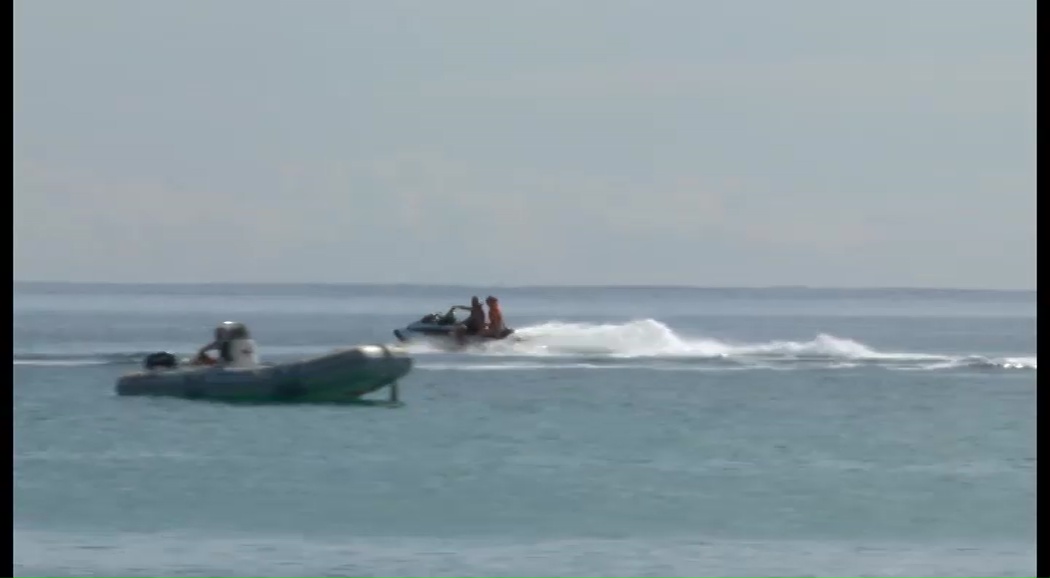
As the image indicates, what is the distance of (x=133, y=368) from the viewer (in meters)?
34.9

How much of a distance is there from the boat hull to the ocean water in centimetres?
35

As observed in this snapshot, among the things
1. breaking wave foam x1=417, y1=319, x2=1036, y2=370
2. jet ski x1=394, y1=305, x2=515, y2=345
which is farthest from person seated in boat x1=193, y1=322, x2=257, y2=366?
breaking wave foam x1=417, y1=319, x2=1036, y2=370

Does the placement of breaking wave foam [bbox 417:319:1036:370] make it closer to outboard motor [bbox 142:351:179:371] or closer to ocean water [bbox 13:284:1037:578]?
ocean water [bbox 13:284:1037:578]

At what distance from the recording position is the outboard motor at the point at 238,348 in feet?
80.0

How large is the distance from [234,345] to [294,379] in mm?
918

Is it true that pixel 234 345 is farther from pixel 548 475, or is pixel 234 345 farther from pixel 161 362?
pixel 548 475

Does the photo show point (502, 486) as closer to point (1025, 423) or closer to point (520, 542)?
point (520, 542)

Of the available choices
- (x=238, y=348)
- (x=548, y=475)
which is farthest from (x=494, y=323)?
(x=548, y=475)

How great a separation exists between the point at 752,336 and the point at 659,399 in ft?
108

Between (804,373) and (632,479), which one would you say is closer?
(632,479)

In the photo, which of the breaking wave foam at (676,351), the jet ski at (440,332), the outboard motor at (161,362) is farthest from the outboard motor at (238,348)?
the breaking wave foam at (676,351)

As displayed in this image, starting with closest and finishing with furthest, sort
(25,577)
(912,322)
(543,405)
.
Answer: (25,577)
(543,405)
(912,322)

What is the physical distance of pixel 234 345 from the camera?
81.1 ft

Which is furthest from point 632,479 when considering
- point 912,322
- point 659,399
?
point 912,322
